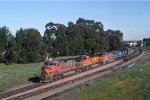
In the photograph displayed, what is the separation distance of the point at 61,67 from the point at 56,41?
58247 mm

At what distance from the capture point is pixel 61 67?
168ft

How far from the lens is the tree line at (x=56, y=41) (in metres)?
82.2

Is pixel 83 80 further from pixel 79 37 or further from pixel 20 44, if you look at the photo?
pixel 79 37

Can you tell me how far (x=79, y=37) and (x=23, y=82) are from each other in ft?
235

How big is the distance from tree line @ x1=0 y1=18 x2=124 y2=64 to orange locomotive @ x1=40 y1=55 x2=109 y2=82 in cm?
1966

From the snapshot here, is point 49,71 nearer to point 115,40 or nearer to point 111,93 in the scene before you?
point 111,93

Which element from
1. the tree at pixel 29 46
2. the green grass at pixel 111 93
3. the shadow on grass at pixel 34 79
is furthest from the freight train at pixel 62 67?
the tree at pixel 29 46

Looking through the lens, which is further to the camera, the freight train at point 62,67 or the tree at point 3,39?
the tree at point 3,39

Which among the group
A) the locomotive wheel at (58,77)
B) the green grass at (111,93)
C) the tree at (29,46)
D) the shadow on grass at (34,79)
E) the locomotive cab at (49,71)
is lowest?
the green grass at (111,93)

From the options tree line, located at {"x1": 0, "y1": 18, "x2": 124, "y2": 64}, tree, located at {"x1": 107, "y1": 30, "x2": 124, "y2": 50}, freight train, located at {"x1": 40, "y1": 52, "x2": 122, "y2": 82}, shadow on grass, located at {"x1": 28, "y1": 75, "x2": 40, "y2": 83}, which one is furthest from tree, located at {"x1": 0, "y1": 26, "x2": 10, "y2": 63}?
tree, located at {"x1": 107, "y1": 30, "x2": 124, "y2": 50}

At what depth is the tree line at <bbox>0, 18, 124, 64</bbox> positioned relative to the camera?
8219 centimetres

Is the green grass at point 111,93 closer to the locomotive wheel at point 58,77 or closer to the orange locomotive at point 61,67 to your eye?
the orange locomotive at point 61,67

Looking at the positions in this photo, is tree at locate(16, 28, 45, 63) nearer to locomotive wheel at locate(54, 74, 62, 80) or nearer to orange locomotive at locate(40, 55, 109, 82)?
orange locomotive at locate(40, 55, 109, 82)

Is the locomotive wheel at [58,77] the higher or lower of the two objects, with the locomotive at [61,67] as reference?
lower
